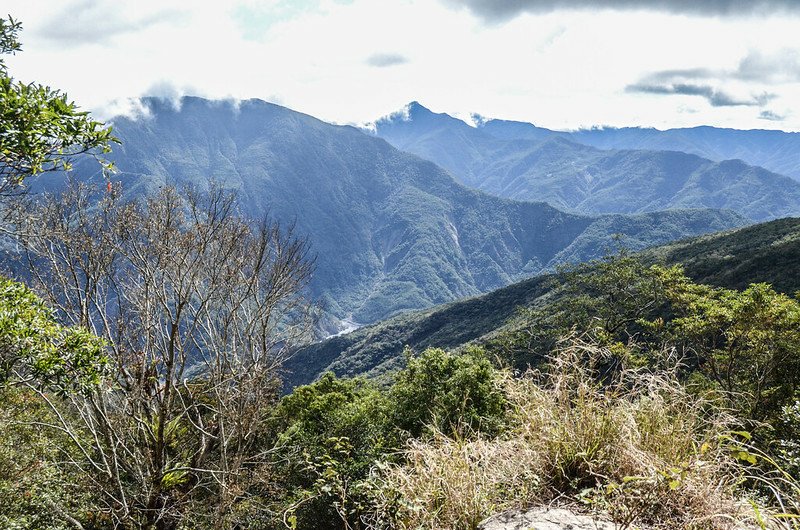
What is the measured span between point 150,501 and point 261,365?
5406 mm

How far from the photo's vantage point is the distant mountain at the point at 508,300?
4606 cm

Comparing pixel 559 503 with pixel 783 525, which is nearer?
pixel 783 525

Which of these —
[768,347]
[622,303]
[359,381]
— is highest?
[768,347]

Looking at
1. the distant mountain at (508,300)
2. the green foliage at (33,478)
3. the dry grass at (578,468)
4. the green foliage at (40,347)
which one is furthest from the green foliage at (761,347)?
the green foliage at (33,478)

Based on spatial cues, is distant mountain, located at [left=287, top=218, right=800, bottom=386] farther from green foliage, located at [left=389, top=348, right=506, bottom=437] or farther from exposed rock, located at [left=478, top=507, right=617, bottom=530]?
exposed rock, located at [left=478, top=507, right=617, bottom=530]

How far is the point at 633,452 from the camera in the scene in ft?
10.6

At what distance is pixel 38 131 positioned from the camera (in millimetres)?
4121

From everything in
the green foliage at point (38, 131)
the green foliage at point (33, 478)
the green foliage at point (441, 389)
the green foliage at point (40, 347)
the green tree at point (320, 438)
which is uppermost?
the green foliage at point (38, 131)

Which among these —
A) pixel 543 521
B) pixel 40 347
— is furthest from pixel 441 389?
pixel 40 347

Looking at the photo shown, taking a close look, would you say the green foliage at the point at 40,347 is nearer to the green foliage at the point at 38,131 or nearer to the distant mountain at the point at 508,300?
the green foliage at the point at 38,131

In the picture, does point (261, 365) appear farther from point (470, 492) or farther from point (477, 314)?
point (477, 314)

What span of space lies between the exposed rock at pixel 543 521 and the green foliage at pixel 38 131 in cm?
505

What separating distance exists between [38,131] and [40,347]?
2.02 metres

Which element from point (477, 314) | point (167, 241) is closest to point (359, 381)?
point (167, 241)
